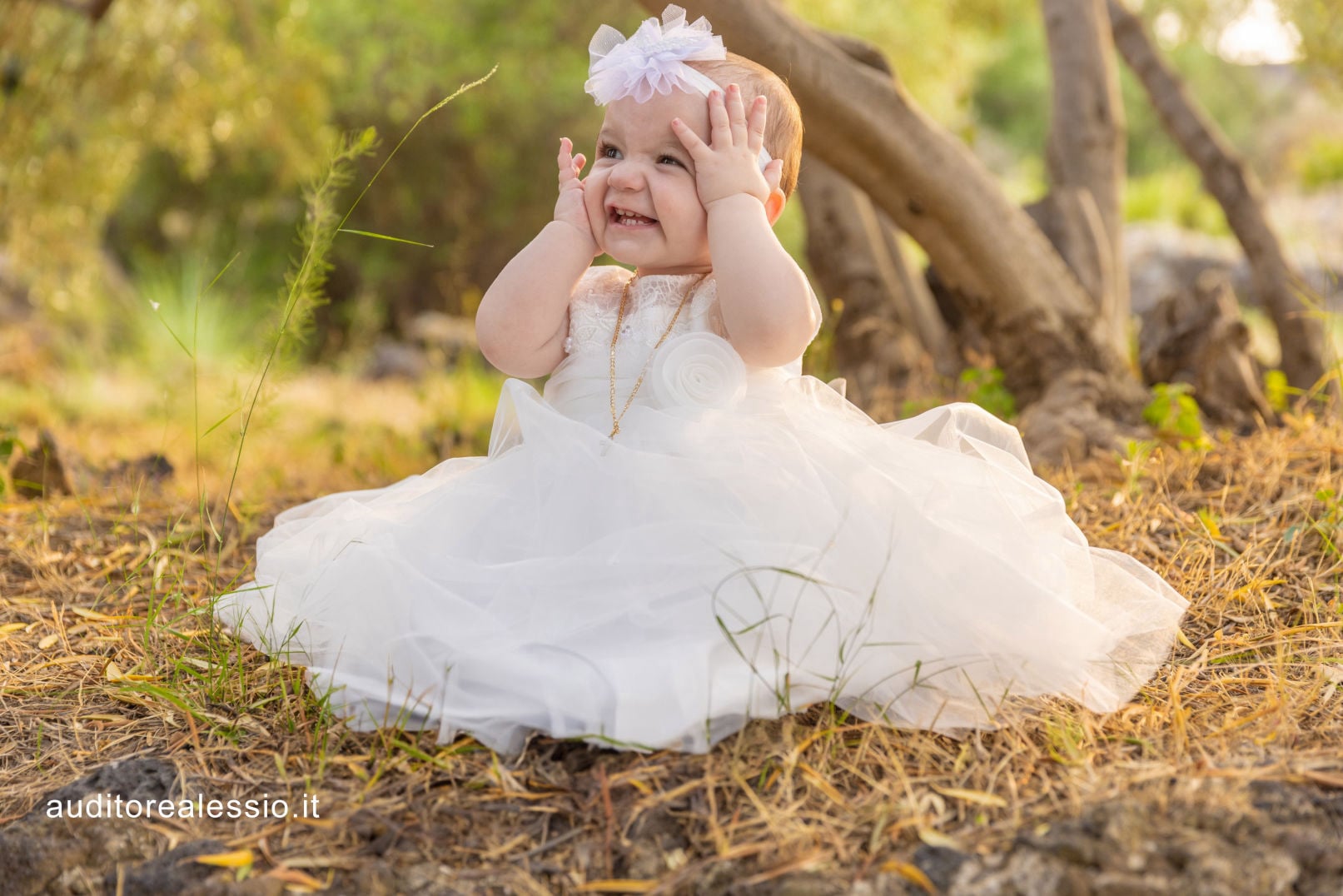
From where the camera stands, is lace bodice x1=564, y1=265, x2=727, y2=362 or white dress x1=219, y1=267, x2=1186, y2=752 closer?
white dress x1=219, y1=267, x2=1186, y2=752

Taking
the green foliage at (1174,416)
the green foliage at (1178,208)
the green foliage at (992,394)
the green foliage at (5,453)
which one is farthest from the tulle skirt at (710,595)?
the green foliage at (1178,208)

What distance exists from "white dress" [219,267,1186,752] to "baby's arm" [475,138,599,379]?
0.05 metres

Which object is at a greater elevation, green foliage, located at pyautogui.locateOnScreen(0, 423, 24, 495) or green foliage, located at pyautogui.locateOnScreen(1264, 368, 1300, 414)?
green foliage, located at pyautogui.locateOnScreen(1264, 368, 1300, 414)

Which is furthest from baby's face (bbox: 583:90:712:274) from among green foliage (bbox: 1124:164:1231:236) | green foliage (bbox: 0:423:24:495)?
green foliage (bbox: 1124:164:1231:236)

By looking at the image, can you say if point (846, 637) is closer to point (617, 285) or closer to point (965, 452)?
point (965, 452)

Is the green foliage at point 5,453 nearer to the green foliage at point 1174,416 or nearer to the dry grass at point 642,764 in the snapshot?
the dry grass at point 642,764

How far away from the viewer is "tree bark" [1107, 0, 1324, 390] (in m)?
4.00

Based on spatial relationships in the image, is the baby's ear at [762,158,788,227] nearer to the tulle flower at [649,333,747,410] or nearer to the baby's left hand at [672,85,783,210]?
the baby's left hand at [672,85,783,210]

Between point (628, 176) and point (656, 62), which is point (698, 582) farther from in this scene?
point (656, 62)

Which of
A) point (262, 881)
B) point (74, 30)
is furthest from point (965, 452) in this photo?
point (74, 30)

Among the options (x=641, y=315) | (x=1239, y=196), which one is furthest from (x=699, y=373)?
(x=1239, y=196)

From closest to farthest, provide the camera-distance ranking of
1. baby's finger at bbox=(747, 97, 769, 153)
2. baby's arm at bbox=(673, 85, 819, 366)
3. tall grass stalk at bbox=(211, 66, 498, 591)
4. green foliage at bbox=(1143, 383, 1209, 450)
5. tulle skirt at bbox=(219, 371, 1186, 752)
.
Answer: tulle skirt at bbox=(219, 371, 1186, 752), baby's arm at bbox=(673, 85, 819, 366), baby's finger at bbox=(747, 97, 769, 153), tall grass stalk at bbox=(211, 66, 498, 591), green foliage at bbox=(1143, 383, 1209, 450)

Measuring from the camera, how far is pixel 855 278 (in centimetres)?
427

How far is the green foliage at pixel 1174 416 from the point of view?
2.99 meters
